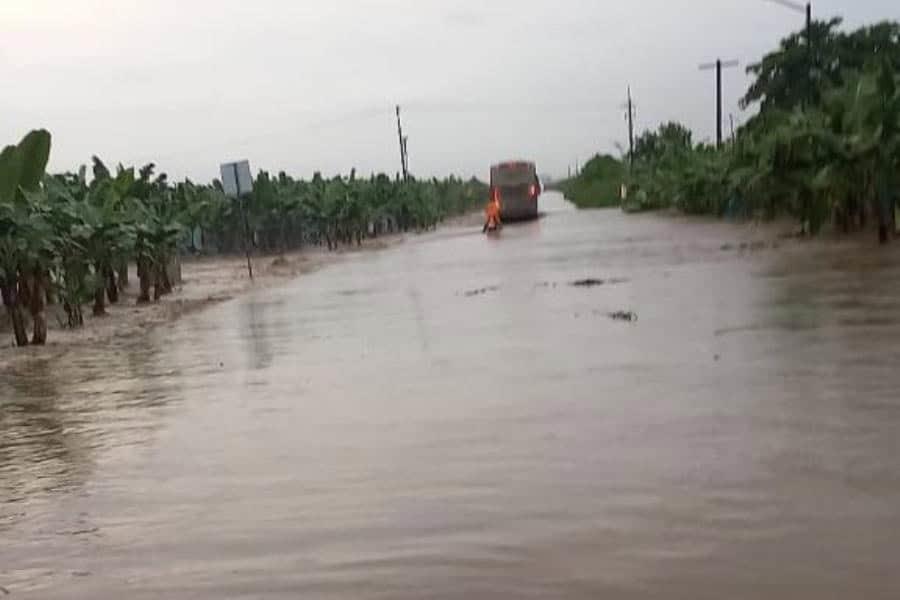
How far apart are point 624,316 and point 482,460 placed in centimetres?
664

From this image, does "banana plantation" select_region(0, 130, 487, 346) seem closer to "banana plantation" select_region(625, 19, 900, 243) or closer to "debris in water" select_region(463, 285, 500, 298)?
"debris in water" select_region(463, 285, 500, 298)

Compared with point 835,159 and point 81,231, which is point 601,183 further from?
point 81,231

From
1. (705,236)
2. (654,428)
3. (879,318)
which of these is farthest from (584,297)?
(705,236)

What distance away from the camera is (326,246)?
46.6 m

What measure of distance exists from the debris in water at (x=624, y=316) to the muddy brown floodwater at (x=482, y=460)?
0.09 metres

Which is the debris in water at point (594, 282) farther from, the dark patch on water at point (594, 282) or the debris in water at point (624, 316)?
the debris in water at point (624, 316)

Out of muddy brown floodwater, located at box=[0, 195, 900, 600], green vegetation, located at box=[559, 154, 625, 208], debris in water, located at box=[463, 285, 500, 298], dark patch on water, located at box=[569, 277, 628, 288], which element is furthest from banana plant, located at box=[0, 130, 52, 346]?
green vegetation, located at box=[559, 154, 625, 208]

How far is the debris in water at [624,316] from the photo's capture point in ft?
40.4

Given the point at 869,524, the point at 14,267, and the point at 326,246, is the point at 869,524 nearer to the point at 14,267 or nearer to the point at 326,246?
the point at 14,267

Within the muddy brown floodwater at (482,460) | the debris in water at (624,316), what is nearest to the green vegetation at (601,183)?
the debris in water at (624,316)

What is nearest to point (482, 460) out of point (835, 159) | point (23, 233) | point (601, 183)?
point (23, 233)

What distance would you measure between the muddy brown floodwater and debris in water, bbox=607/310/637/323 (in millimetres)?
94

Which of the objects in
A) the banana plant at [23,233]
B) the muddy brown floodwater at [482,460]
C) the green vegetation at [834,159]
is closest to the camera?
the muddy brown floodwater at [482,460]

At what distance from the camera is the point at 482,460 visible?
20.5ft
